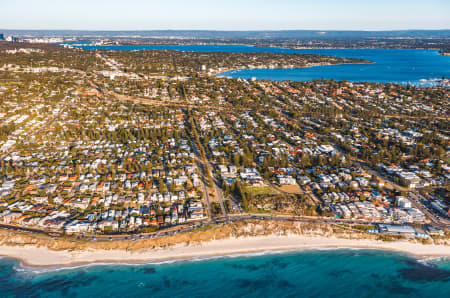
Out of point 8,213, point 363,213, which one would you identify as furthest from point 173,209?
point 363,213

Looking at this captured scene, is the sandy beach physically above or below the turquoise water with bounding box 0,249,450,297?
above

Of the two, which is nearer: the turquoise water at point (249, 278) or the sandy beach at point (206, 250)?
the turquoise water at point (249, 278)

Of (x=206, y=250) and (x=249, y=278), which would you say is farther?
(x=206, y=250)

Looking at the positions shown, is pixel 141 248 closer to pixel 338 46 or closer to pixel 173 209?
pixel 173 209

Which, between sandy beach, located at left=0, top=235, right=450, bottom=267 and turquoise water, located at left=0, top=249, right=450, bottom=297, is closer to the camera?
turquoise water, located at left=0, top=249, right=450, bottom=297
